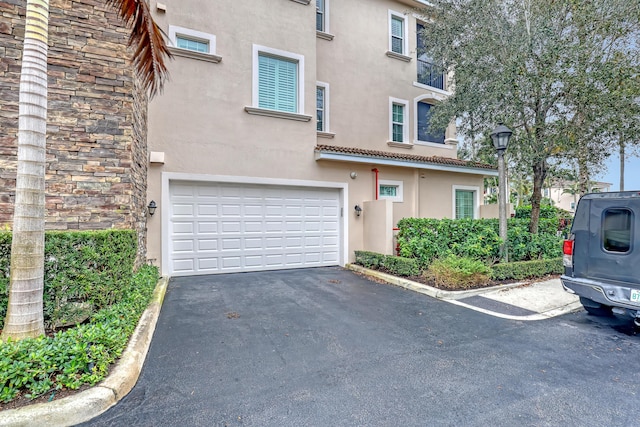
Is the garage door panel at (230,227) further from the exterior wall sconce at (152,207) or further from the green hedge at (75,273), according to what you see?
the green hedge at (75,273)

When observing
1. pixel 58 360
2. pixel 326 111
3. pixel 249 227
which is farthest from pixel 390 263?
pixel 58 360

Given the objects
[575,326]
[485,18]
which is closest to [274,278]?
[575,326]

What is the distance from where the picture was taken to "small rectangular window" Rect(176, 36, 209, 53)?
8000mm

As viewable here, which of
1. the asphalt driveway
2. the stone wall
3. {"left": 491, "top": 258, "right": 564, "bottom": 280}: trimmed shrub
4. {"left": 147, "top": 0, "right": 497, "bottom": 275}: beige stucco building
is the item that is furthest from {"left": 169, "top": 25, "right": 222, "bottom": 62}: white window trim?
{"left": 491, "top": 258, "right": 564, "bottom": 280}: trimmed shrub

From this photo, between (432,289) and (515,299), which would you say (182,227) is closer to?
(432,289)

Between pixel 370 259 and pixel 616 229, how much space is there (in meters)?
5.34

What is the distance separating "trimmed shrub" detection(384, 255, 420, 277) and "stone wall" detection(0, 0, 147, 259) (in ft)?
19.1

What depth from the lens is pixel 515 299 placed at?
19.8 ft

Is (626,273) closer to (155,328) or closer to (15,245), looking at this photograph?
(155,328)

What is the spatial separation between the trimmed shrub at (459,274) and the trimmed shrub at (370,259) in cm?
173

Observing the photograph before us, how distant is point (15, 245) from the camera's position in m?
3.06

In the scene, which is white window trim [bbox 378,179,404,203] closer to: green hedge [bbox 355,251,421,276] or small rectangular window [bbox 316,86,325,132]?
green hedge [bbox 355,251,421,276]

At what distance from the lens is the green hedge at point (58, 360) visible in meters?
2.54

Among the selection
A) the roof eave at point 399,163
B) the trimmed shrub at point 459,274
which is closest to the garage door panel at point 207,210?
the roof eave at point 399,163
